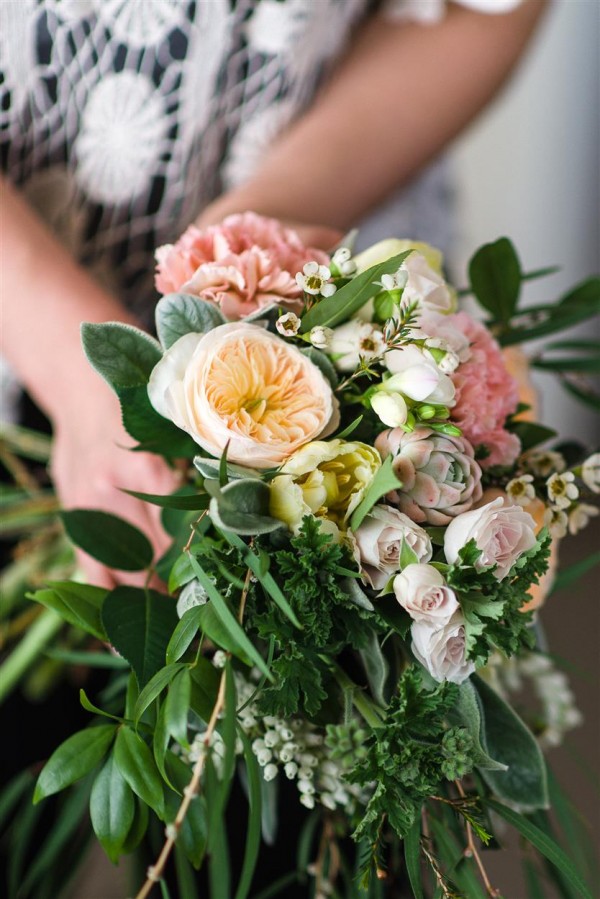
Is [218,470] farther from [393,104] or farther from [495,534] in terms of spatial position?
[393,104]

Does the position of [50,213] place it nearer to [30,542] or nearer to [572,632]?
[30,542]

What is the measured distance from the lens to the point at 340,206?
74cm

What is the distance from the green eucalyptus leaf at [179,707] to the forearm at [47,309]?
0.24 m

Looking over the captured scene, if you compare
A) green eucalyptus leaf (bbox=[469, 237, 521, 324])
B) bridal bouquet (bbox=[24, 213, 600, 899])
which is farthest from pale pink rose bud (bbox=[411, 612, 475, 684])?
green eucalyptus leaf (bbox=[469, 237, 521, 324])

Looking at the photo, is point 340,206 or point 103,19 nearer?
point 103,19

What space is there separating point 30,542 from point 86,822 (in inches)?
10.0

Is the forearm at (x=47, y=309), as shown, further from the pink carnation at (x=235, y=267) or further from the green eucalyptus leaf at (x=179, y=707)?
the green eucalyptus leaf at (x=179, y=707)

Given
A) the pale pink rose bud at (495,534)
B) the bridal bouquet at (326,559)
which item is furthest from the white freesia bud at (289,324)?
the pale pink rose bud at (495,534)

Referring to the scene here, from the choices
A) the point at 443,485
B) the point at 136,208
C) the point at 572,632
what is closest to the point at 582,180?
the point at 572,632

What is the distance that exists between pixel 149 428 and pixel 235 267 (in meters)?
0.10

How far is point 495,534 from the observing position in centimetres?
32

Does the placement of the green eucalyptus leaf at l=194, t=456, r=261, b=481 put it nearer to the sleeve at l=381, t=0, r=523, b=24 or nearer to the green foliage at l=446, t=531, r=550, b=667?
the green foliage at l=446, t=531, r=550, b=667

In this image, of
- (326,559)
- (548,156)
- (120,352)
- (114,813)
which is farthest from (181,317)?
(548,156)

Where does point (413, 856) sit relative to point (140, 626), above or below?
below
